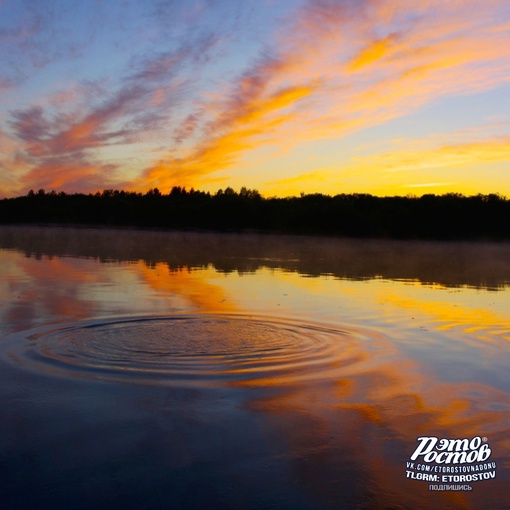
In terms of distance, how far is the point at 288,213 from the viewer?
103938mm

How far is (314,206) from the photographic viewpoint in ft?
338

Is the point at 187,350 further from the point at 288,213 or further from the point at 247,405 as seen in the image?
the point at 288,213

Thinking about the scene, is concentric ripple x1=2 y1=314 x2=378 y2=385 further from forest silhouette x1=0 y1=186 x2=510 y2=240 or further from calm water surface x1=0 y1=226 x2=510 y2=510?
forest silhouette x1=0 y1=186 x2=510 y2=240

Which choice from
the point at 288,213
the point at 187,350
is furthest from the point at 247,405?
the point at 288,213

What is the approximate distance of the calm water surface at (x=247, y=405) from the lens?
4.97 meters

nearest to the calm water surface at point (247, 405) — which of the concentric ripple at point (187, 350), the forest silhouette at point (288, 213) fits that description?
the concentric ripple at point (187, 350)

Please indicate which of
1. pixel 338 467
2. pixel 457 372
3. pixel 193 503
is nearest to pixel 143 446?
pixel 193 503

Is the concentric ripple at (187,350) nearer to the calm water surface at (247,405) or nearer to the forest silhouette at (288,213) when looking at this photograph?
the calm water surface at (247,405)

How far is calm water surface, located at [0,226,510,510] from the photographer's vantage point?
196 inches

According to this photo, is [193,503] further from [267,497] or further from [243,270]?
[243,270]

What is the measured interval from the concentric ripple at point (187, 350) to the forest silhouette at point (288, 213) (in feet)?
257

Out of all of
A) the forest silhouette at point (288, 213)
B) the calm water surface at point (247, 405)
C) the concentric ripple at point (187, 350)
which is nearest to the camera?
the calm water surface at point (247, 405)

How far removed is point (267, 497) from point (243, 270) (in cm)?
2030

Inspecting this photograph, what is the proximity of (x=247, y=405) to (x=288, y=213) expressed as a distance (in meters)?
97.5
